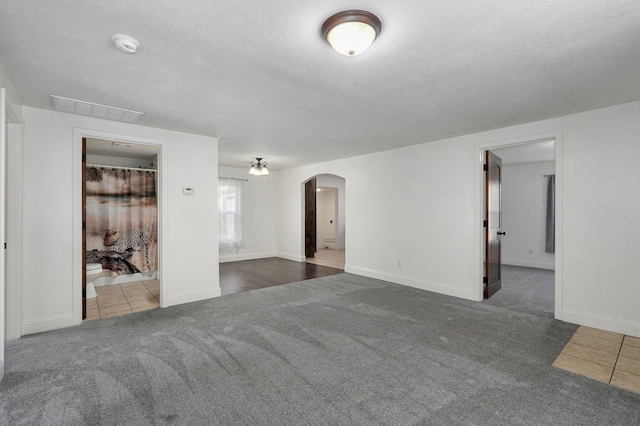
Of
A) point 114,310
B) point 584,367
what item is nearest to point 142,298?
point 114,310

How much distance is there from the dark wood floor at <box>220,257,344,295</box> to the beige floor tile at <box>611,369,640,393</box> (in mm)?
4078

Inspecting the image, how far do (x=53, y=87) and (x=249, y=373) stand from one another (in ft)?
9.60

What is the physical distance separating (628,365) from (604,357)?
0.50 ft

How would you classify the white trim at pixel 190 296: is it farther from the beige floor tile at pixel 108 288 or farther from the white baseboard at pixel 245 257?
the white baseboard at pixel 245 257

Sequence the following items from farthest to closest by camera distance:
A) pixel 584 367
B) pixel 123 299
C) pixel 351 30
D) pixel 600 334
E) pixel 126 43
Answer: pixel 123 299
pixel 600 334
pixel 584 367
pixel 126 43
pixel 351 30

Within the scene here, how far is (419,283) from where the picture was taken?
16.1 feet

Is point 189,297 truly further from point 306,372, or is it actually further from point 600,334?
point 600,334

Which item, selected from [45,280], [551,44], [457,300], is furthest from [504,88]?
[45,280]

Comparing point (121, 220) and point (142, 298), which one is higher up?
point (121, 220)

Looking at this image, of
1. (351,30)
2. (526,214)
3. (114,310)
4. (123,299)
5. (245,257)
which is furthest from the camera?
(245,257)

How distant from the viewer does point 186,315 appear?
3605mm

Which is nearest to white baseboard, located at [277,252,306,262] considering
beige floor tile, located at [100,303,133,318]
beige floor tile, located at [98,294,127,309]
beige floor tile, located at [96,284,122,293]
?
beige floor tile, located at [96,284,122,293]

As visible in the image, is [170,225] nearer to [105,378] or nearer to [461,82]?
[105,378]

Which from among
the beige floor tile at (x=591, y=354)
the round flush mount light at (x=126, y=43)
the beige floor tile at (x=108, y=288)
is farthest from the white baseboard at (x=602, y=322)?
the beige floor tile at (x=108, y=288)
